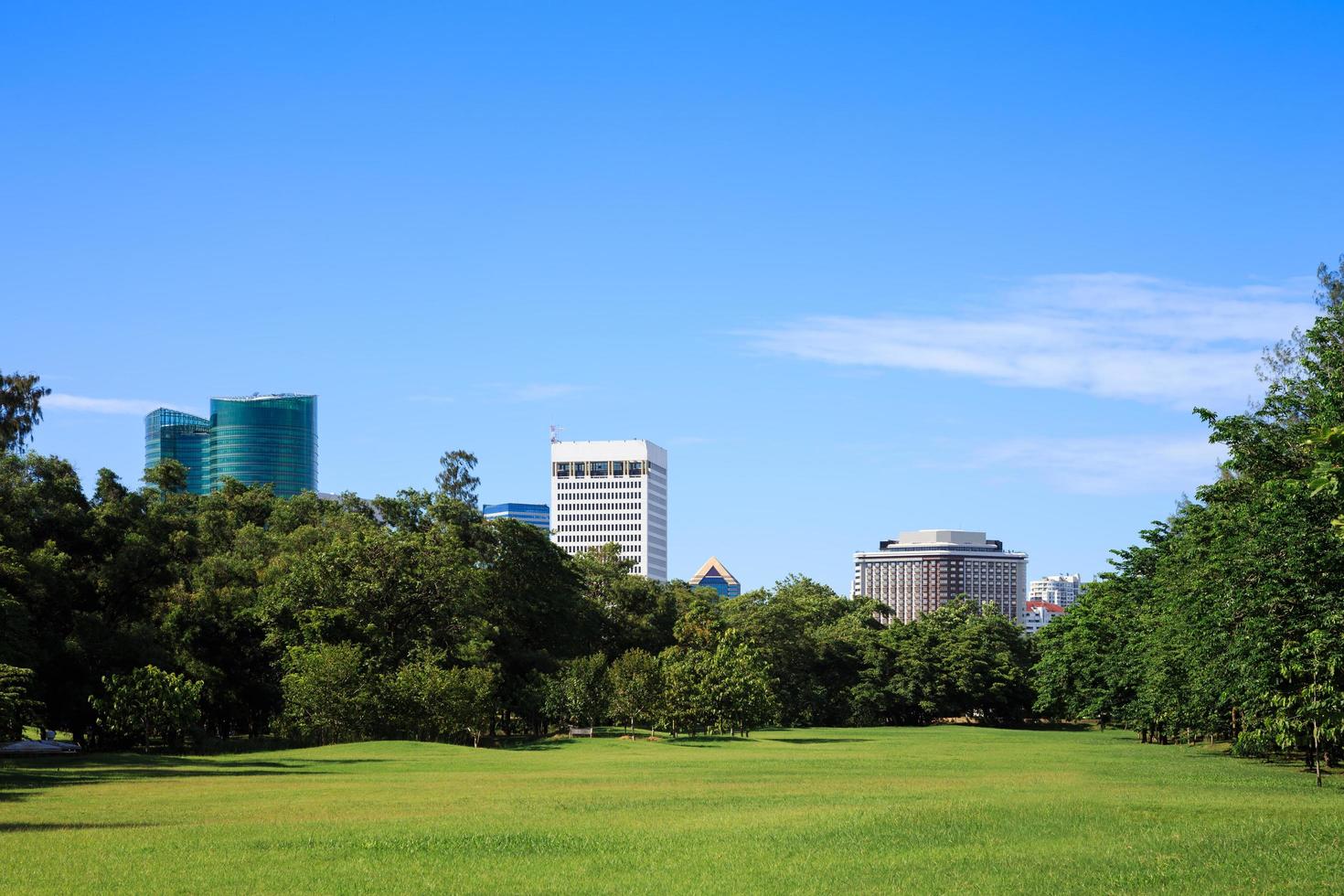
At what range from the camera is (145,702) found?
54.9 m

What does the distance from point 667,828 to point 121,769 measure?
26.9 m

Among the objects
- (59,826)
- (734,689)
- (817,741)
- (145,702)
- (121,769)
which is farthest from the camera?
(734,689)

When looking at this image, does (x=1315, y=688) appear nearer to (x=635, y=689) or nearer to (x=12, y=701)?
(x=12, y=701)

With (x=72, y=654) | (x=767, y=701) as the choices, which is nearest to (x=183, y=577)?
(x=72, y=654)

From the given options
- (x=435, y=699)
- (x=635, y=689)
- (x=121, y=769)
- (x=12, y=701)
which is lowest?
(x=635, y=689)

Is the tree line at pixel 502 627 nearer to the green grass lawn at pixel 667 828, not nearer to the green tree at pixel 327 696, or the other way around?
the green tree at pixel 327 696

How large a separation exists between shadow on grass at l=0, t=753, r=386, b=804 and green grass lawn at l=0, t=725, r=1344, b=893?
0.22 m

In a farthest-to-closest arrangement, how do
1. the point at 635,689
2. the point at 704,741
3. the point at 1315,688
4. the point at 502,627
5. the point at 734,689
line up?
Result: the point at 502,627, the point at 635,689, the point at 734,689, the point at 704,741, the point at 1315,688

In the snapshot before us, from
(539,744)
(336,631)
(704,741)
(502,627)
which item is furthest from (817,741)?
(336,631)

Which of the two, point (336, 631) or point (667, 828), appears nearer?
point (667, 828)

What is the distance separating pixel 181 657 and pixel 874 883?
49.7m

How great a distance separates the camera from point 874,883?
64.1ft

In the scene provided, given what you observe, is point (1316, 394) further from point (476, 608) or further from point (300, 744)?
point (476, 608)

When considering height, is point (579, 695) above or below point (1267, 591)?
below
